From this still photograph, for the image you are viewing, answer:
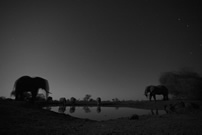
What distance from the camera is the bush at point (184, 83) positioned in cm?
2708

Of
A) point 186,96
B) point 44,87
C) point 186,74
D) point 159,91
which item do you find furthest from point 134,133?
point 186,74

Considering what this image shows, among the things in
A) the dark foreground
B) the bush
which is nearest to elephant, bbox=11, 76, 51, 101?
the dark foreground

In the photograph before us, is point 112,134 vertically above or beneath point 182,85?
beneath

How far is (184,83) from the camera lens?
29.2 meters

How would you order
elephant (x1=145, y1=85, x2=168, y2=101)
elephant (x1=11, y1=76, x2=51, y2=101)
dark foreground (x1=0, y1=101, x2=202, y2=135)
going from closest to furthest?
1. dark foreground (x1=0, y1=101, x2=202, y2=135)
2. elephant (x1=11, y1=76, x2=51, y2=101)
3. elephant (x1=145, y1=85, x2=168, y2=101)

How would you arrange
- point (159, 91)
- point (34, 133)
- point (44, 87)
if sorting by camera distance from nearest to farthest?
point (34, 133), point (44, 87), point (159, 91)

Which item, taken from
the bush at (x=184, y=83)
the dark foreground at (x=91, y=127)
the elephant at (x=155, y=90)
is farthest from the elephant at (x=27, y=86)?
the bush at (x=184, y=83)

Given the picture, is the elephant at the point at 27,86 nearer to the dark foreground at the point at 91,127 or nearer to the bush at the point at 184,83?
the dark foreground at the point at 91,127

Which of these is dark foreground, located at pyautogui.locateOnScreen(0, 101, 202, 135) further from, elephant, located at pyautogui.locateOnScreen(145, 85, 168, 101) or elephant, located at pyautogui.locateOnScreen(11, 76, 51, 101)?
elephant, located at pyautogui.locateOnScreen(145, 85, 168, 101)

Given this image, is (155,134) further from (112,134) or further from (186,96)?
(186,96)

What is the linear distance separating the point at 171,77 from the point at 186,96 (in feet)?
19.5

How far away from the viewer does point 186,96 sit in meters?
29.6

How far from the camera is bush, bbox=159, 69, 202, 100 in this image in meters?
27.1

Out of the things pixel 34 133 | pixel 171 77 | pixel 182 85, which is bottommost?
pixel 34 133
